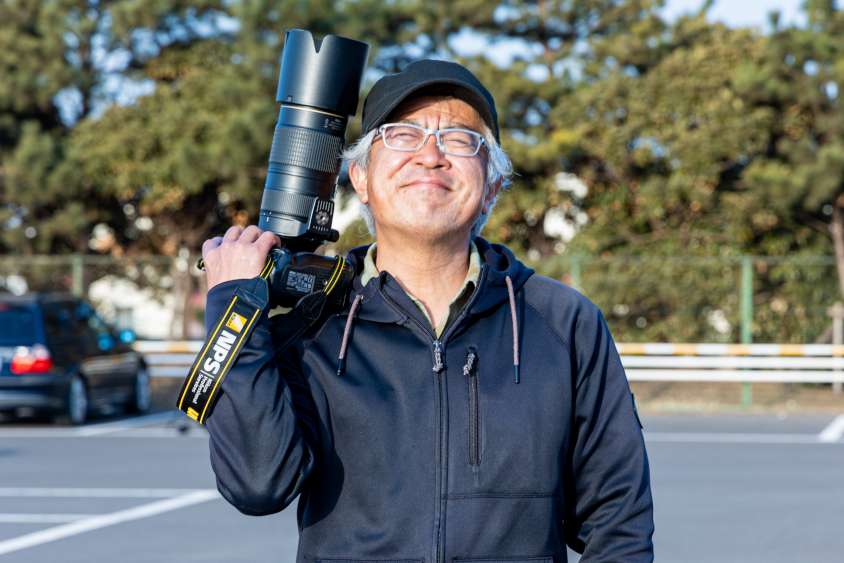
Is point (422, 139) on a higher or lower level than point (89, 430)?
higher

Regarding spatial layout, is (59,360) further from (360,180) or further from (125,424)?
(360,180)

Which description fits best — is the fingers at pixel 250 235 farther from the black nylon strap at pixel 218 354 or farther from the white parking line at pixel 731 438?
the white parking line at pixel 731 438

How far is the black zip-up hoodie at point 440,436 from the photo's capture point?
1.99 m

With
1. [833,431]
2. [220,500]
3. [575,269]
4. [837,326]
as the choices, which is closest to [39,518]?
[220,500]

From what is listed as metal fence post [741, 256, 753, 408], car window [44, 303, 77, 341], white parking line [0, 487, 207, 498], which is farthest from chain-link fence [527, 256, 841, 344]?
white parking line [0, 487, 207, 498]

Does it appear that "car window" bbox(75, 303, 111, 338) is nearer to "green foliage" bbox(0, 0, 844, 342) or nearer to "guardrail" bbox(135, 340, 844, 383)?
"green foliage" bbox(0, 0, 844, 342)

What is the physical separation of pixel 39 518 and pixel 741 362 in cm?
1082

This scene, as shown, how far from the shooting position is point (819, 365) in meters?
14.8

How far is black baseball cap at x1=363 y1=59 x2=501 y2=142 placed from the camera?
221 cm

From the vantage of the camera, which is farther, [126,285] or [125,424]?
[126,285]

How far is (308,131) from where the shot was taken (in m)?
2.34

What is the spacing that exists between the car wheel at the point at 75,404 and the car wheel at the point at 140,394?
1.36 meters

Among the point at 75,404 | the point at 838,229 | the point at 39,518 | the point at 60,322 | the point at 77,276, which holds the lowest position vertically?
the point at 39,518

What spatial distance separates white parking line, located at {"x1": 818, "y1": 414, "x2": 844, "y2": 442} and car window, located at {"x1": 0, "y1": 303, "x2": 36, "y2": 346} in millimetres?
9056
